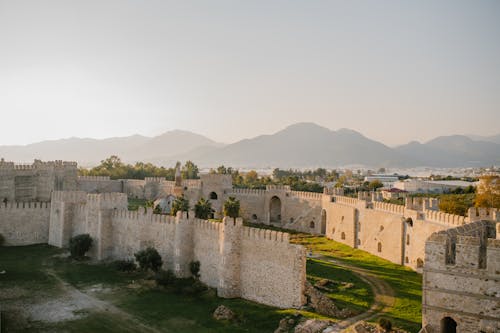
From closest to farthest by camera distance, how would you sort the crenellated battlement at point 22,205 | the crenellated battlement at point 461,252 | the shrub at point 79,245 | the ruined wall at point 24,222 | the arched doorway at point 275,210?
the crenellated battlement at point 461,252
the shrub at point 79,245
the ruined wall at point 24,222
the crenellated battlement at point 22,205
the arched doorway at point 275,210

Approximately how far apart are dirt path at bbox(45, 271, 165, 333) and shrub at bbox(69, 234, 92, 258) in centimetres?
444

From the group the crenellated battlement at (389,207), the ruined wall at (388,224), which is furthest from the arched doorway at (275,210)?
the crenellated battlement at (389,207)

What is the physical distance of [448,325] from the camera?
14.5 meters

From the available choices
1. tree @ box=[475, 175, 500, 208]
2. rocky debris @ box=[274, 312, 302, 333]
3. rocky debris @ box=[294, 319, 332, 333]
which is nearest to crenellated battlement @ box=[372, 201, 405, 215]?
tree @ box=[475, 175, 500, 208]

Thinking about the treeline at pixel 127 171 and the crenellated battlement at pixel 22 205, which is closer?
the crenellated battlement at pixel 22 205

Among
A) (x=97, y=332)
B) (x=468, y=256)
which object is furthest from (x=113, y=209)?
(x=468, y=256)

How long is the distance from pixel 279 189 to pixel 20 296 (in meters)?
30.1

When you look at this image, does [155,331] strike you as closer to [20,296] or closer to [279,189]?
[20,296]

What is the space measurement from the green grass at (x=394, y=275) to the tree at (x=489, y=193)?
45.9 feet

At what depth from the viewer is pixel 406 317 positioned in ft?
66.6

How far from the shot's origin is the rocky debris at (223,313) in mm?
21000

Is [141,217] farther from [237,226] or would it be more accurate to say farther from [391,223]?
[391,223]

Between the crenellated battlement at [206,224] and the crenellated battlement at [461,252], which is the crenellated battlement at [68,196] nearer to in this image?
the crenellated battlement at [206,224]

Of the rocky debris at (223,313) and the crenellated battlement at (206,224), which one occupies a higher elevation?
the crenellated battlement at (206,224)
